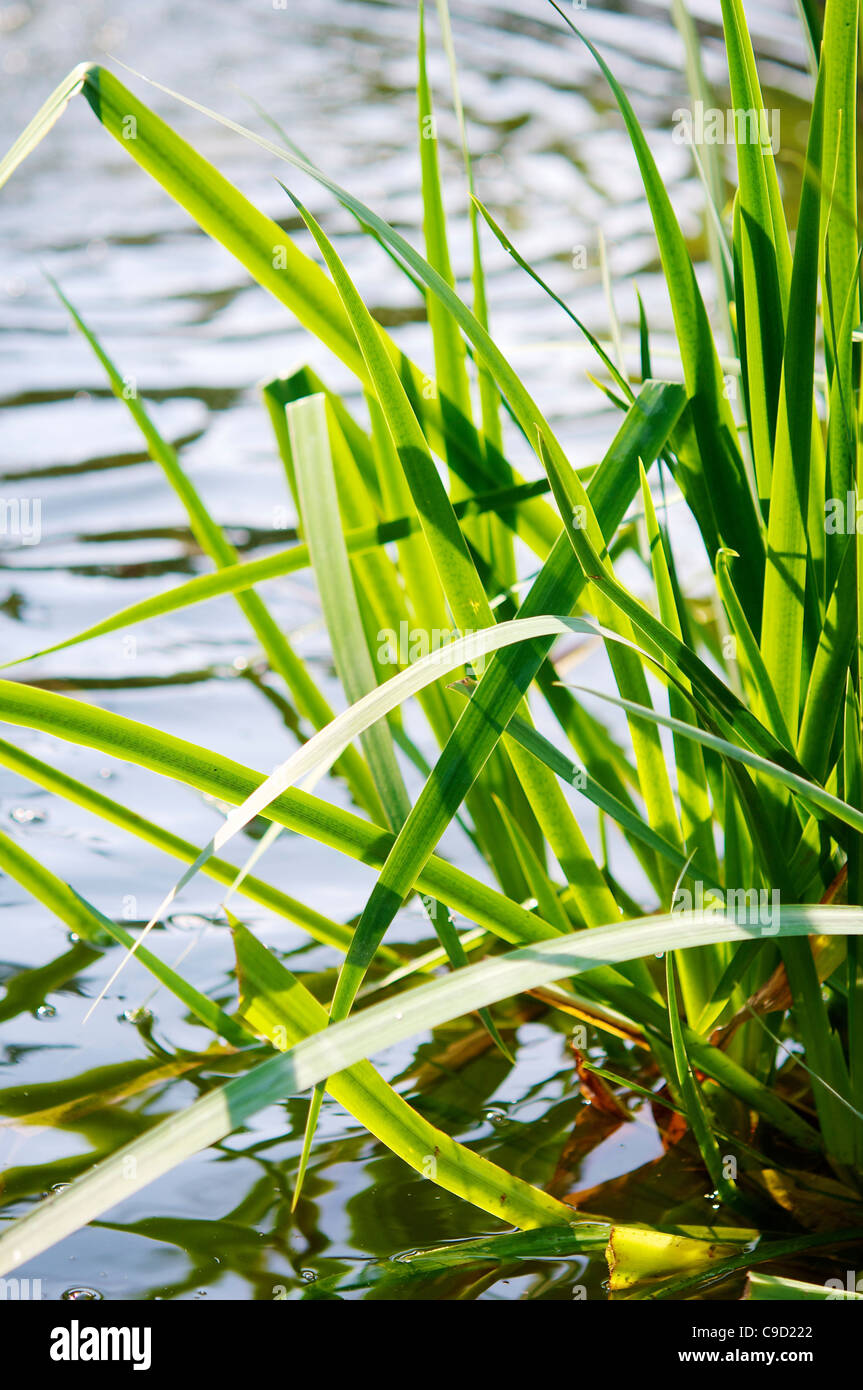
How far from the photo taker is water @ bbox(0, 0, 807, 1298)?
2.56ft

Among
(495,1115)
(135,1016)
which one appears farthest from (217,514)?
(495,1115)

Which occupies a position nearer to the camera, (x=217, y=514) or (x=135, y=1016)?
(x=135, y=1016)

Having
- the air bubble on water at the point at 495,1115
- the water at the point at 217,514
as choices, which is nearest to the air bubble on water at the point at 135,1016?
the water at the point at 217,514

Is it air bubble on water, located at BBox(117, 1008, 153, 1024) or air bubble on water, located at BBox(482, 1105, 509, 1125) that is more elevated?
air bubble on water, located at BBox(117, 1008, 153, 1024)

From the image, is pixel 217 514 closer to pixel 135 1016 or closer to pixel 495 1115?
pixel 135 1016

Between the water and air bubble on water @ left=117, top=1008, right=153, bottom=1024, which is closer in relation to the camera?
the water

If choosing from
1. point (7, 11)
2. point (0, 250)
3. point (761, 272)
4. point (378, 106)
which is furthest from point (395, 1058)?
point (7, 11)

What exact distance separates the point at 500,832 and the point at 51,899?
314 millimetres

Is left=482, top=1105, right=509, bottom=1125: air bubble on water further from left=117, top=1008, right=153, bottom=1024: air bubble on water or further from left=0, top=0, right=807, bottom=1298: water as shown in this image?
left=117, top=1008, right=153, bottom=1024: air bubble on water

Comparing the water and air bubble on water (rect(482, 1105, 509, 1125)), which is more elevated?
the water

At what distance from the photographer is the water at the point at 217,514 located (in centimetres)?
78

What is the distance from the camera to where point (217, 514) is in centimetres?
183

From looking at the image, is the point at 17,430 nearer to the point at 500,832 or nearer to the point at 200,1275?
the point at 500,832

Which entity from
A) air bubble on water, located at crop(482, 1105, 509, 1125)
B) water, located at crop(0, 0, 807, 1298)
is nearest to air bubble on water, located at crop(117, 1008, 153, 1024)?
water, located at crop(0, 0, 807, 1298)
